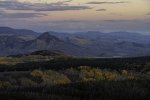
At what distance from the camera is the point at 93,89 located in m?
14.5

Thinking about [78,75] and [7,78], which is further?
[78,75]

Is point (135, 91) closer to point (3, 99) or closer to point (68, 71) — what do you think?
point (3, 99)

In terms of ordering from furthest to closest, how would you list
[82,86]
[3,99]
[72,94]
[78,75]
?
[78,75] < [82,86] < [72,94] < [3,99]

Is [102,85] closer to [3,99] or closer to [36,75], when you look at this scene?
[3,99]

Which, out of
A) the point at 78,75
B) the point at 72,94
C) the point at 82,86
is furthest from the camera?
the point at 78,75

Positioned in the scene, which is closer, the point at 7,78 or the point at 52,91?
the point at 52,91

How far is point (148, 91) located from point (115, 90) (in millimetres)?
1103

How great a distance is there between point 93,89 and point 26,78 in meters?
43.0

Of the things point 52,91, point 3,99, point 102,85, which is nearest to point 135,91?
point 102,85

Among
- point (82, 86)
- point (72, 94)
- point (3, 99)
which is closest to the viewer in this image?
point (3, 99)

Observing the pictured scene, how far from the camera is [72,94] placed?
13.7 metres

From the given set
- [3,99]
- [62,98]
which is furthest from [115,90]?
[3,99]

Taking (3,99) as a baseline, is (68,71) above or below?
below

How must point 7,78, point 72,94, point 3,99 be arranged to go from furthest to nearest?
point 7,78, point 72,94, point 3,99
